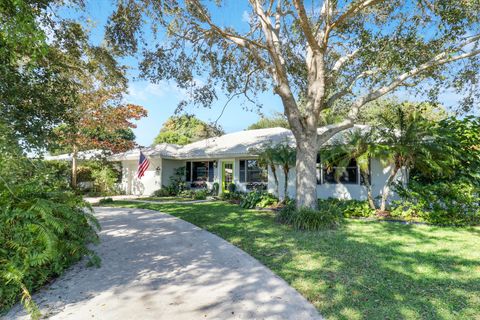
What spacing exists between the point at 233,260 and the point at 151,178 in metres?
15.9

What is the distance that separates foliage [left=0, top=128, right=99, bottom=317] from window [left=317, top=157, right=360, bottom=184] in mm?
10244

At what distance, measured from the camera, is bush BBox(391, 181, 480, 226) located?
866cm

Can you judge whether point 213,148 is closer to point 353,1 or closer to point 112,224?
point 112,224

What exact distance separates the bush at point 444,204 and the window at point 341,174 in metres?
3.28

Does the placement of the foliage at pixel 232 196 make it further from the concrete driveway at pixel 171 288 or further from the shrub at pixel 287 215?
the concrete driveway at pixel 171 288

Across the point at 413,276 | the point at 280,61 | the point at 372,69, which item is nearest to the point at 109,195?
the point at 280,61

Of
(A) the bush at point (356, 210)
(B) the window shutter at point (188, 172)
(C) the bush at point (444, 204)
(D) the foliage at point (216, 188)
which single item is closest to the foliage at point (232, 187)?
(D) the foliage at point (216, 188)

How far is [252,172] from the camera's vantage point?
650 inches

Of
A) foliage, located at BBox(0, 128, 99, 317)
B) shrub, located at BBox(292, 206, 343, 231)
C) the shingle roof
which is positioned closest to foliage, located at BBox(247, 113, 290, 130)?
the shingle roof

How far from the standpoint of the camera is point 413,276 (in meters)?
4.64

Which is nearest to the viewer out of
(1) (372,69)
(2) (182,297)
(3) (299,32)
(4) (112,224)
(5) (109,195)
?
(2) (182,297)

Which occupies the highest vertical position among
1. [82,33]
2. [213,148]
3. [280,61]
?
[82,33]

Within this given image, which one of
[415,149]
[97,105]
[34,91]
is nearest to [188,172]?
[97,105]

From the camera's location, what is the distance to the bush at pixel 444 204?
8664mm
